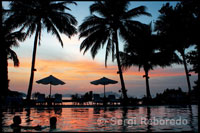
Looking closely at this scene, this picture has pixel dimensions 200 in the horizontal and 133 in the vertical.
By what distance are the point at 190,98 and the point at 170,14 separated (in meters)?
17.0

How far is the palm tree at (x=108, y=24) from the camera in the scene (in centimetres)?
2380

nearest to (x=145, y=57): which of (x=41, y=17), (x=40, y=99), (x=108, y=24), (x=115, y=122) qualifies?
(x=108, y=24)

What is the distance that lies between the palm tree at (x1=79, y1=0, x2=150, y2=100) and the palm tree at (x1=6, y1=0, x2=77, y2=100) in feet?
5.71

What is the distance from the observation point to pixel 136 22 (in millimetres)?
23719

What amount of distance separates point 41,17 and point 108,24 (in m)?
7.23

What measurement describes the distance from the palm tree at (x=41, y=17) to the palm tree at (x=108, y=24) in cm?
174

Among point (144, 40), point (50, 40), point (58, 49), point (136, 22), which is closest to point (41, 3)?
point (50, 40)

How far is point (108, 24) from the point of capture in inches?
971

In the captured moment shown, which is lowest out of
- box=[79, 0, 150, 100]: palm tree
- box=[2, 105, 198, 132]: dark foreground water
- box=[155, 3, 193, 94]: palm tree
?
box=[2, 105, 198, 132]: dark foreground water

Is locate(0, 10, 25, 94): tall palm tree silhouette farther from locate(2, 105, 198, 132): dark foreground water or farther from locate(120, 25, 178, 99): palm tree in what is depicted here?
locate(120, 25, 178, 99): palm tree

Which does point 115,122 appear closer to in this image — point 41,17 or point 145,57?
point 41,17

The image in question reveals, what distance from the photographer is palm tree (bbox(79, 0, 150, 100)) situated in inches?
937

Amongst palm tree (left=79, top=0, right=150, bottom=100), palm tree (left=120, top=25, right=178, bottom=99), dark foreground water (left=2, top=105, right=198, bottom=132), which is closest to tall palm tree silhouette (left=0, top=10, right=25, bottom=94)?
palm tree (left=79, top=0, right=150, bottom=100)

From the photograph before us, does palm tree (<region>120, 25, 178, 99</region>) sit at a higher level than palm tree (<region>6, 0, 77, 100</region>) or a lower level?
lower
